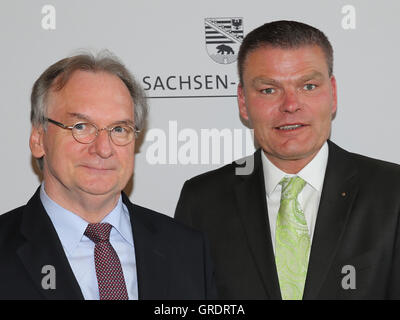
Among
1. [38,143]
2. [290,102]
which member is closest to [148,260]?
[38,143]

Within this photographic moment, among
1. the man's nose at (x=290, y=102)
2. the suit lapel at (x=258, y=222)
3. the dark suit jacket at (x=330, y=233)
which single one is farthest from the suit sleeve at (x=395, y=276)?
the man's nose at (x=290, y=102)

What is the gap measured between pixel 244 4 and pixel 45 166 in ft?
4.46

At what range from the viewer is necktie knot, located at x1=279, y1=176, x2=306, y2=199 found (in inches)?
98.4

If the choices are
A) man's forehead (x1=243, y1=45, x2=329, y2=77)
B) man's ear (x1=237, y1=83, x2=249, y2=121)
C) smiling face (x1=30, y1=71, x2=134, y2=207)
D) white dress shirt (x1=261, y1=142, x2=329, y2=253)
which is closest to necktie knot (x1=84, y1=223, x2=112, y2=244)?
smiling face (x1=30, y1=71, x2=134, y2=207)

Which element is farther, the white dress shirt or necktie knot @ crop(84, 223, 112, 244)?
the white dress shirt

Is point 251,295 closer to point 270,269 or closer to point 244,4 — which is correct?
point 270,269

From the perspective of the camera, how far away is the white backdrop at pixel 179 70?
2.97 metres

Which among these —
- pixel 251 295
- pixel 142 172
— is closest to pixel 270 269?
pixel 251 295

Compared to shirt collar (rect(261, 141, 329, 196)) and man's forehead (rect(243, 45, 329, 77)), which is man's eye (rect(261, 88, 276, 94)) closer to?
man's forehead (rect(243, 45, 329, 77))

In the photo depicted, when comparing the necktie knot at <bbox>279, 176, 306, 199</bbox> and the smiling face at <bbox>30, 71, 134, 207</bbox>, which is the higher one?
the smiling face at <bbox>30, 71, 134, 207</bbox>

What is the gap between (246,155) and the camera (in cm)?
300

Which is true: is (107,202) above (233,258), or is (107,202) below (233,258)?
above
